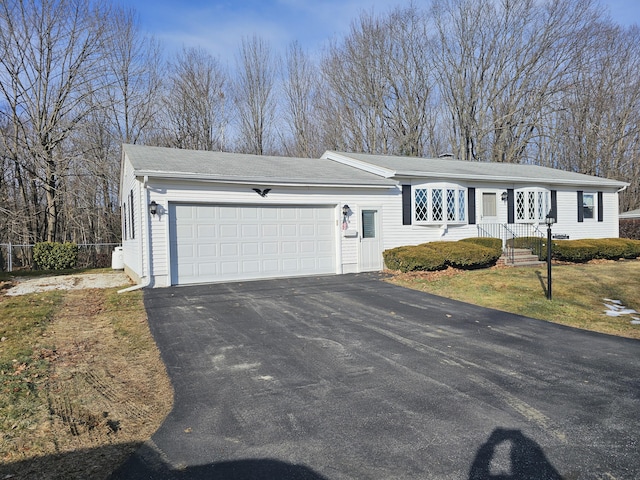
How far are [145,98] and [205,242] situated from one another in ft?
57.9

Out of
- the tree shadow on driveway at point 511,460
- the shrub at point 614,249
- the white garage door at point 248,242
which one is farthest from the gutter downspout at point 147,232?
the shrub at point 614,249

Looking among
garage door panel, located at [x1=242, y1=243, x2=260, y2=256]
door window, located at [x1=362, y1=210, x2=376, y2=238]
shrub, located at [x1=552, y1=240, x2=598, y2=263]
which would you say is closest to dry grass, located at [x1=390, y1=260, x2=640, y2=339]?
shrub, located at [x1=552, y1=240, x2=598, y2=263]

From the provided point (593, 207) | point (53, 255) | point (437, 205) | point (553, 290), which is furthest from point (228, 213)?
point (593, 207)

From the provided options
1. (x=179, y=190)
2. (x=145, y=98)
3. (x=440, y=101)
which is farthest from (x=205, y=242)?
(x=440, y=101)

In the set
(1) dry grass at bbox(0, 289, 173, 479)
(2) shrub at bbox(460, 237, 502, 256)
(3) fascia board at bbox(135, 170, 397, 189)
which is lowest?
(1) dry grass at bbox(0, 289, 173, 479)

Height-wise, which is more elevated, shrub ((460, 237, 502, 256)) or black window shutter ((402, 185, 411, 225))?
black window shutter ((402, 185, 411, 225))

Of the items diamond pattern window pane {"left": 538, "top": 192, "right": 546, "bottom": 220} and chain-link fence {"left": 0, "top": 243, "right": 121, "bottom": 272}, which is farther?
chain-link fence {"left": 0, "top": 243, "right": 121, "bottom": 272}

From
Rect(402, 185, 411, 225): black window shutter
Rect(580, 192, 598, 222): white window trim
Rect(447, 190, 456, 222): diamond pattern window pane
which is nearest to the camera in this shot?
Rect(402, 185, 411, 225): black window shutter

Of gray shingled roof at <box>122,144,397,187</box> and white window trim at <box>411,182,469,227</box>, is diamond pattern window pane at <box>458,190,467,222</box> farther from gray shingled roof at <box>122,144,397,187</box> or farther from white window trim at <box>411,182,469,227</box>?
gray shingled roof at <box>122,144,397,187</box>

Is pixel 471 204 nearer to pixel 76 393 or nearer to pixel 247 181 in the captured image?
pixel 247 181

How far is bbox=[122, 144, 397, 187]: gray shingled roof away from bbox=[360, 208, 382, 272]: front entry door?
0.96 metres

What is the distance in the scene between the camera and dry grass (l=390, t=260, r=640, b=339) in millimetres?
6957

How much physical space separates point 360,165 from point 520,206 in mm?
6296

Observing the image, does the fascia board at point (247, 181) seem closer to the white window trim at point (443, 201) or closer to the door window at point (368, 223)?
the door window at point (368, 223)
